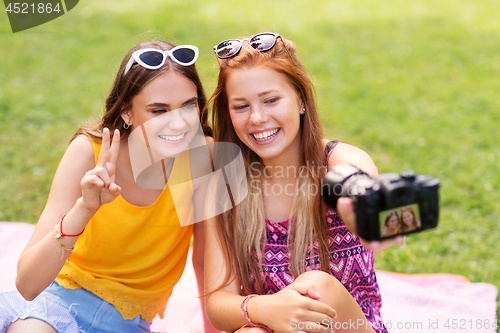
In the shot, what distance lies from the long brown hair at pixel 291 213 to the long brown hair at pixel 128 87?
0.49 feet

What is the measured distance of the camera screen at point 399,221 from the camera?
1.58m

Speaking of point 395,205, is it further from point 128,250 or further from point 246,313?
point 128,250

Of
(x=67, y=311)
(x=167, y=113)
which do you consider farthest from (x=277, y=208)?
(x=67, y=311)

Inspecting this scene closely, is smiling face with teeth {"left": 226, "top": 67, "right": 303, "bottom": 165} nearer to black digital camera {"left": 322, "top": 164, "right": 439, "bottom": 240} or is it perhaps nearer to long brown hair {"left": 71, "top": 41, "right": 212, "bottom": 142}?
long brown hair {"left": 71, "top": 41, "right": 212, "bottom": 142}

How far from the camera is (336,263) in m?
2.26

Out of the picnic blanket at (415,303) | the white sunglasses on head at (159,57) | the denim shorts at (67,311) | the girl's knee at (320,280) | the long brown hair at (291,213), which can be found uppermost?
the white sunglasses on head at (159,57)

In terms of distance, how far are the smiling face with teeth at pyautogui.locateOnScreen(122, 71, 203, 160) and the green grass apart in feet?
1.13

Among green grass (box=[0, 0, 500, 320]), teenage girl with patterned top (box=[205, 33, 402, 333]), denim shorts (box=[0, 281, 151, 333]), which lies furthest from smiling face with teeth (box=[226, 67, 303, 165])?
denim shorts (box=[0, 281, 151, 333])

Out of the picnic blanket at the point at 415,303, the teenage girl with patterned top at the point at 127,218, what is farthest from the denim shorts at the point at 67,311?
the picnic blanket at the point at 415,303

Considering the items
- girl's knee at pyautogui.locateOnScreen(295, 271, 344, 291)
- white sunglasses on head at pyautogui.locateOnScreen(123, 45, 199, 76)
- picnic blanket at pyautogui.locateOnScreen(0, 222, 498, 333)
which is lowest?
picnic blanket at pyautogui.locateOnScreen(0, 222, 498, 333)

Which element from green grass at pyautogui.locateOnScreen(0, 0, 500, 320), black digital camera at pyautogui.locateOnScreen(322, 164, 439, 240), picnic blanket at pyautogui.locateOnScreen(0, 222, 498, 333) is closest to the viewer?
black digital camera at pyautogui.locateOnScreen(322, 164, 439, 240)

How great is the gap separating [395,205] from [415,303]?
180 centimetres

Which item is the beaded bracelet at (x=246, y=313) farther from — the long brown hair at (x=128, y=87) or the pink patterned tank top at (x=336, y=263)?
the long brown hair at (x=128, y=87)

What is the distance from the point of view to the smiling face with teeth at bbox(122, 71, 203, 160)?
2250mm
